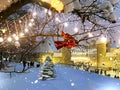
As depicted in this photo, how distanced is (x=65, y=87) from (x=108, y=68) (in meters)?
45.4

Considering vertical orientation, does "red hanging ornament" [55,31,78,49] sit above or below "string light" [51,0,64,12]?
below

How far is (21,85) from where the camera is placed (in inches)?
965

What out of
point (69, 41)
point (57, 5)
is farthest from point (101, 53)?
point (57, 5)

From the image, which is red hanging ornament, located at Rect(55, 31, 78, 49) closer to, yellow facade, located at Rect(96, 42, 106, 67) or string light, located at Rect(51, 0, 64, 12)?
string light, located at Rect(51, 0, 64, 12)

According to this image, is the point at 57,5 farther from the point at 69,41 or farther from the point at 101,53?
the point at 101,53

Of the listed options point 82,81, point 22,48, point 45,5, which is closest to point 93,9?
point 45,5

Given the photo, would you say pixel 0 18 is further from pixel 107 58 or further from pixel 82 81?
pixel 107 58

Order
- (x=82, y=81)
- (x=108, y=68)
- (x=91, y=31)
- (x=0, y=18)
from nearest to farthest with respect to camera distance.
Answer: (x=0, y=18), (x=91, y=31), (x=82, y=81), (x=108, y=68)

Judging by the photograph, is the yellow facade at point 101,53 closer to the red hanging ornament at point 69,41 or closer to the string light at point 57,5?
the red hanging ornament at point 69,41

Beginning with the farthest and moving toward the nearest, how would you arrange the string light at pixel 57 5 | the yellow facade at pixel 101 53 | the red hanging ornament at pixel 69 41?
the yellow facade at pixel 101 53, the red hanging ornament at pixel 69 41, the string light at pixel 57 5

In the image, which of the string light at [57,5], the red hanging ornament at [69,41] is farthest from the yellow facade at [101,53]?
the string light at [57,5]

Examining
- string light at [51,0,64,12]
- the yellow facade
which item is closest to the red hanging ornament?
string light at [51,0,64,12]

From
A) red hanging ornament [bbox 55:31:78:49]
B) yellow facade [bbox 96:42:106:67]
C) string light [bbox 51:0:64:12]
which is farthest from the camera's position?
yellow facade [bbox 96:42:106:67]

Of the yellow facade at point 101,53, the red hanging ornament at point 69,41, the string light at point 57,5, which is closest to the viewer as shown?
the string light at point 57,5
